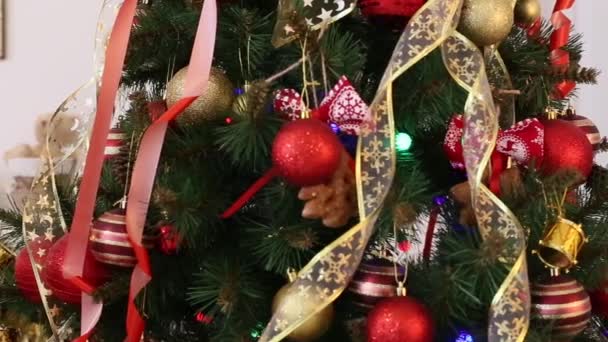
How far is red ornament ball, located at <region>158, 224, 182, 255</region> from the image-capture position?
0.56m

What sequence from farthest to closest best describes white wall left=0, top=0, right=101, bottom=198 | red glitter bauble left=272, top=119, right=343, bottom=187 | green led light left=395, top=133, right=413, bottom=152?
1. white wall left=0, top=0, right=101, bottom=198
2. green led light left=395, top=133, right=413, bottom=152
3. red glitter bauble left=272, top=119, right=343, bottom=187

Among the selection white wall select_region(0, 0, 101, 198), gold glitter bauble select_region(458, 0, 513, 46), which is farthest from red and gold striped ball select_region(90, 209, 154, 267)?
white wall select_region(0, 0, 101, 198)

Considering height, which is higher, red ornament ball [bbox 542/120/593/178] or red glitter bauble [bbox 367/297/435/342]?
red ornament ball [bbox 542/120/593/178]

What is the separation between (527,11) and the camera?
2.21 ft

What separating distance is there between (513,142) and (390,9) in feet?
0.51

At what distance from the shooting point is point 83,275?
1.89 ft

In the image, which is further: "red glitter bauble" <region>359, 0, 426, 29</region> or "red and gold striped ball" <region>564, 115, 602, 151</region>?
"red and gold striped ball" <region>564, 115, 602, 151</region>

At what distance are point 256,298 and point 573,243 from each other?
26 centimetres

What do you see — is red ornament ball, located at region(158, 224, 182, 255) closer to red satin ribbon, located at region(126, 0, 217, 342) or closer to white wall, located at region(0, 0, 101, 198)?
red satin ribbon, located at region(126, 0, 217, 342)

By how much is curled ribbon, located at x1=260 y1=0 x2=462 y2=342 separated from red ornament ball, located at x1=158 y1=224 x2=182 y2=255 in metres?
0.11

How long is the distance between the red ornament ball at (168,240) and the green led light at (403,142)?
20cm

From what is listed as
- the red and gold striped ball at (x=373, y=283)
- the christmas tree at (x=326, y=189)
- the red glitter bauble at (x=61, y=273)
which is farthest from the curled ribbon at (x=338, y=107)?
the red glitter bauble at (x=61, y=273)

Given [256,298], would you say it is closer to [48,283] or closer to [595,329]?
[48,283]

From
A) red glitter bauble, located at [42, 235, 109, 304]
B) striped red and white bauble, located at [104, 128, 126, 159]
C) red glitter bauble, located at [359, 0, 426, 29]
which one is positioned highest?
red glitter bauble, located at [359, 0, 426, 29]
